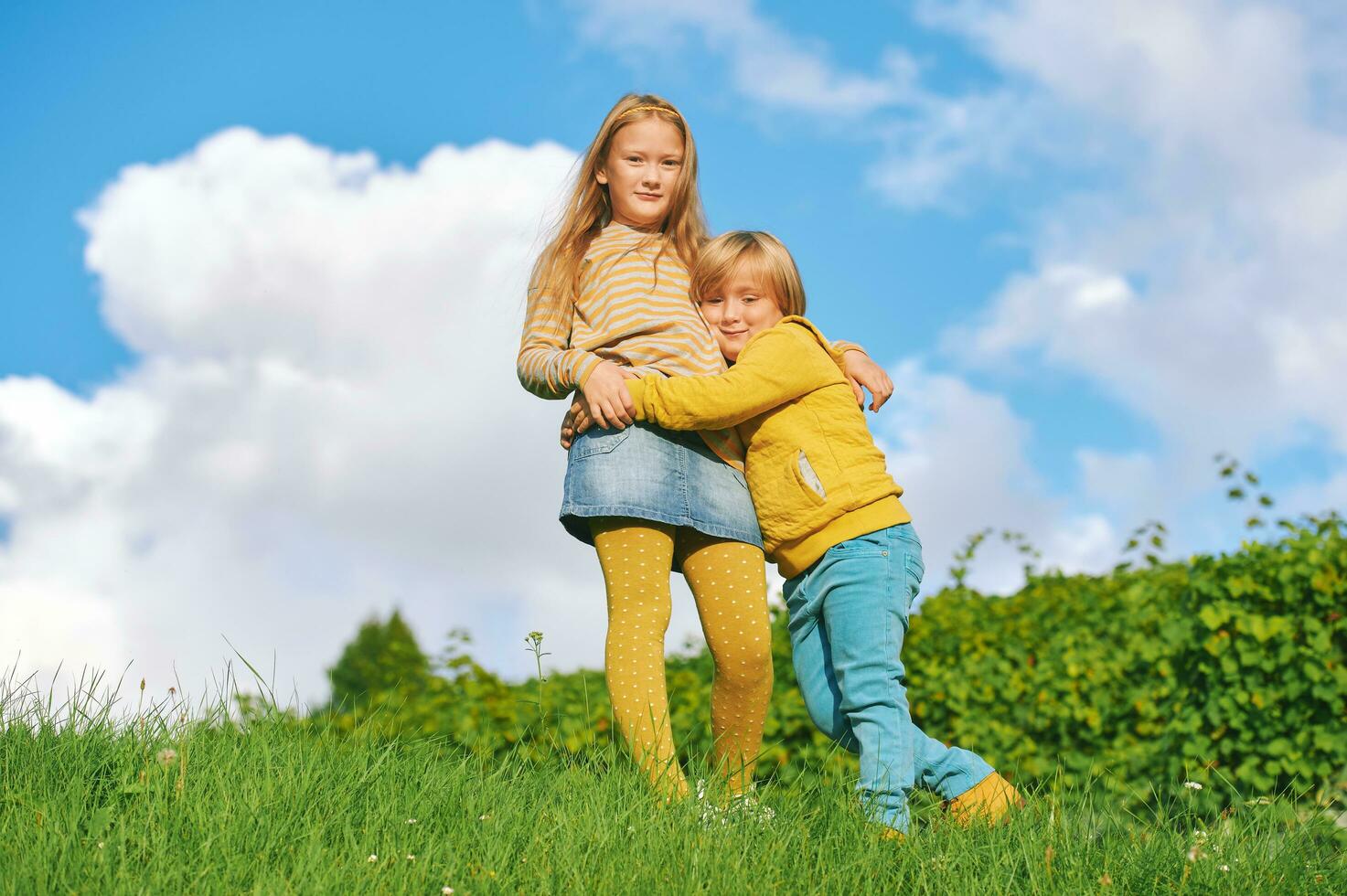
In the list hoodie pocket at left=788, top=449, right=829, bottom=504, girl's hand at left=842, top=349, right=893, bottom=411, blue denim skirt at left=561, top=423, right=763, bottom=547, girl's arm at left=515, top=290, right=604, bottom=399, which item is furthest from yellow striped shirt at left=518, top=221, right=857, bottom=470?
girl's hand at left=842, top=349, right=893, bottom=411

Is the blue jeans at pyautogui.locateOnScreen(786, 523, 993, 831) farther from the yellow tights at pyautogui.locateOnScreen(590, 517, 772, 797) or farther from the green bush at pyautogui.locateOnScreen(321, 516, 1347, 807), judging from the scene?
the green bush at pyautogui.locateOnScreen(321, 516, 1347, 807)

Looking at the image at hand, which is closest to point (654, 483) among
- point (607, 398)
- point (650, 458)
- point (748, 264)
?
point (650, 458)

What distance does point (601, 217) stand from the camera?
3.94 m

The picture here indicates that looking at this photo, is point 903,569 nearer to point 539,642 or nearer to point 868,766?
point 868,766

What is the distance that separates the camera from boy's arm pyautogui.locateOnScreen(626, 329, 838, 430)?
3262 mm

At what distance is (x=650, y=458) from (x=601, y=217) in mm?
992

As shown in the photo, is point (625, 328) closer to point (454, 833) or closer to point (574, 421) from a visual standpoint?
point (574, 421)

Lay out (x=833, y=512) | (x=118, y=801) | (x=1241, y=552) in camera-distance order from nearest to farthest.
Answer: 1. (x=118, y=801)
2. (x=833, y=512)
3. (x=1241, y=552)

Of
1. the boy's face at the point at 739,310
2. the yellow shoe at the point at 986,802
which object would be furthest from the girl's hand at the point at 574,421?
the yellow shoe at the point at 986,802

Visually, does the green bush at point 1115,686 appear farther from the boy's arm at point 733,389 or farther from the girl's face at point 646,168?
the girl's face at point 646,168

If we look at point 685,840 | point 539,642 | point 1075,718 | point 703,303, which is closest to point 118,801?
point 539,642

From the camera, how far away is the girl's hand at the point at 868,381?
12.2ft

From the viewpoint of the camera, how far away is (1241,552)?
5945mm

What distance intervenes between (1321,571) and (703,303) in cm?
368
